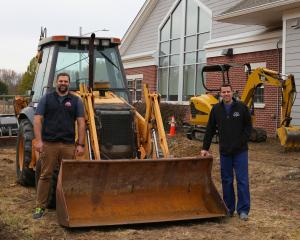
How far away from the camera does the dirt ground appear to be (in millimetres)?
5766

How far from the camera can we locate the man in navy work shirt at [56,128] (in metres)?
6.55

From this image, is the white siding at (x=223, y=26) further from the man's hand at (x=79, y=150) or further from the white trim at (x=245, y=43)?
the man's hand at (x=79, y=150)

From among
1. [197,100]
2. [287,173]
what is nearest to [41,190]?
[287,173]

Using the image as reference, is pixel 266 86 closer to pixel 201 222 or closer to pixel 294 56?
pixel 294 56

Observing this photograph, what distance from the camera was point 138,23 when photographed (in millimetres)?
27406

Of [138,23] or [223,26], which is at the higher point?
[138,23]

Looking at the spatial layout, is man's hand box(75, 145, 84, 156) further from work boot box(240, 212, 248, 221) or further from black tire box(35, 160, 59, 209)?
work boot box(240, 212, 248, 221)

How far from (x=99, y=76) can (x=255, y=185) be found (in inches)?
139

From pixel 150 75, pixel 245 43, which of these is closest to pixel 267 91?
pixel 245 43

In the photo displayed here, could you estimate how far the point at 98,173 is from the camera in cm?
623

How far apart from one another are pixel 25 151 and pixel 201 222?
3.23 m

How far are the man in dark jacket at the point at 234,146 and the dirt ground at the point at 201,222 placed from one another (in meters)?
0.26

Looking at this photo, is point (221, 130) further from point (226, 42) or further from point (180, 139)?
point (226, 42)

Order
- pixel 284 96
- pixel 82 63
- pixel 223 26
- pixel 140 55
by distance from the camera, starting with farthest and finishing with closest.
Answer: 1. pixel 140 55
2. pixel 223 26
3. pixel 284 96
4. pixel 82 63
